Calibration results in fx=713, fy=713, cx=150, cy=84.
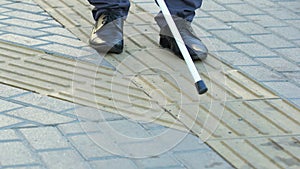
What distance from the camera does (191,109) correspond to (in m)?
3.66

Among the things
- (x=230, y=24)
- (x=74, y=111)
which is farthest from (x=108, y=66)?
(x=230, y=24)

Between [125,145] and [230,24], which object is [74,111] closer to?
[125,145]

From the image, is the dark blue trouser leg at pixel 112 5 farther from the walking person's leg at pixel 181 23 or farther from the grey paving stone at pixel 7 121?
the grey paving stone at pixel 7 121

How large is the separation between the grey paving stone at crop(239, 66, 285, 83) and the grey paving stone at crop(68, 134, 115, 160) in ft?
4.09

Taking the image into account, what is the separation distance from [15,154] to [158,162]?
626 millimetres

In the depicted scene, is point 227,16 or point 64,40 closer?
point 64,40

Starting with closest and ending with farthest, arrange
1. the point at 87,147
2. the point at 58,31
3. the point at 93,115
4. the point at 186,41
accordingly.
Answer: the point at 87,147, the point at 93,115, the point at 186,41, the point at 58,31

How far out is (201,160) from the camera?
3156 mm

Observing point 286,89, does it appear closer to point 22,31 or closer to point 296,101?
point 296,101

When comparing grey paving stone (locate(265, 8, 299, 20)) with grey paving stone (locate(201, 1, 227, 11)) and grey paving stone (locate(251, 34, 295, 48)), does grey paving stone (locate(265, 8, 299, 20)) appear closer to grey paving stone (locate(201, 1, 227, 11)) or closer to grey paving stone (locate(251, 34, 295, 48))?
grey paving stone (locate(201, 1, 227, 11))

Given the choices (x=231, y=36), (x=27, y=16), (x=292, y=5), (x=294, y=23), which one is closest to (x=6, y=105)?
(x=27, y=16)

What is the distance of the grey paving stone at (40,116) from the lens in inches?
136

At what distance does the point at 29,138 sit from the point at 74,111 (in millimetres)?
A: 357

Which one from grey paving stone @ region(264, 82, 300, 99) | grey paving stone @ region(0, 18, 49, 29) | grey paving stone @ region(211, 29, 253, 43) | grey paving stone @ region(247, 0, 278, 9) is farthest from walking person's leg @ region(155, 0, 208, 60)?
grey paving stone @ region(247, 0, 278, 9)
